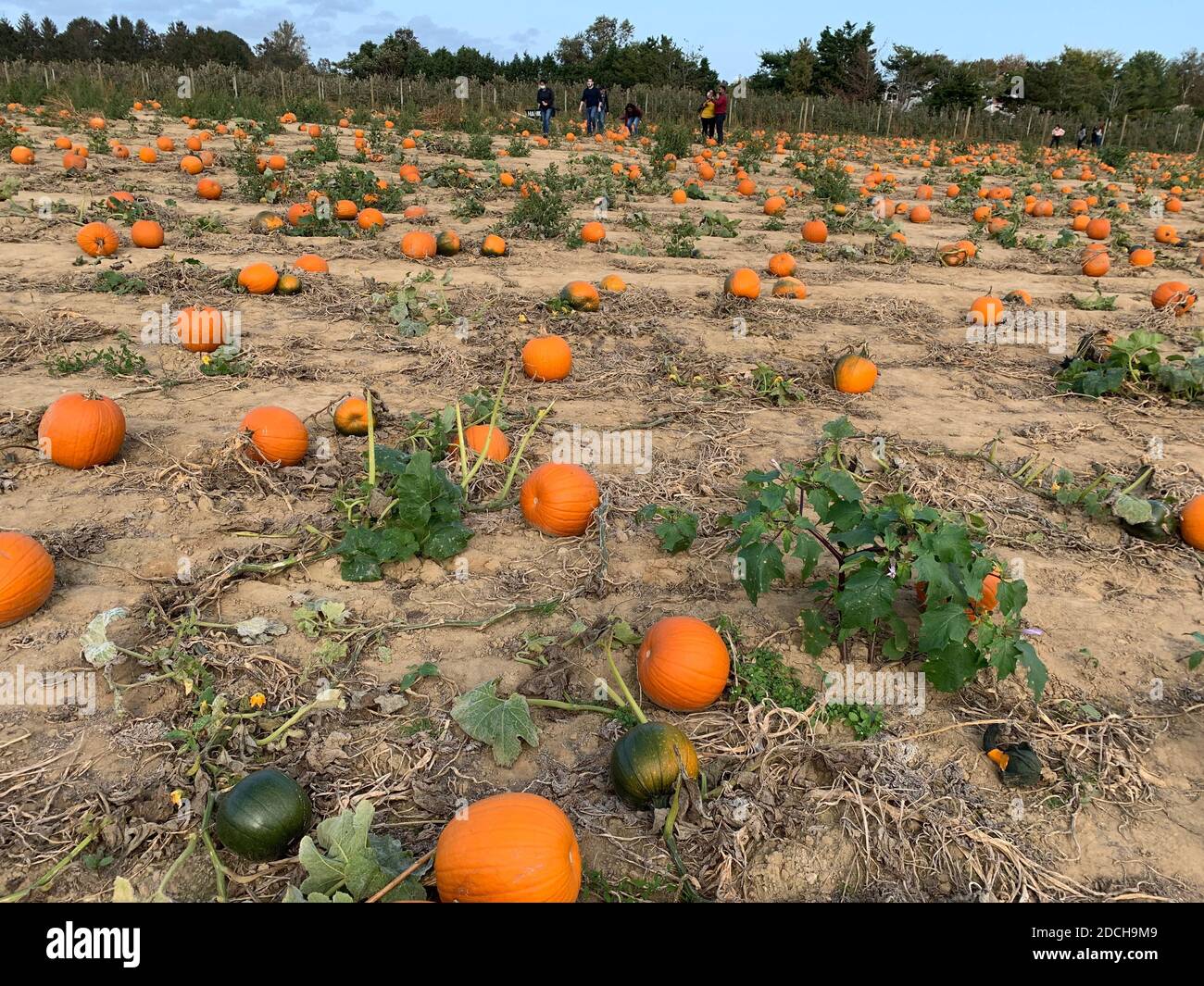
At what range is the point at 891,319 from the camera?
8586 mm

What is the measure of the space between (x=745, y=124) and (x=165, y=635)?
31.4m

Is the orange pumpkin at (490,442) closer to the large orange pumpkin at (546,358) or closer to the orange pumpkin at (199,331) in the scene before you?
the large orange pumpkin at (546,358)

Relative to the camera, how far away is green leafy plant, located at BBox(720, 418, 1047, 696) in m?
2.87

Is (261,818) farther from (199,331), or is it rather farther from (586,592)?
(199,331)

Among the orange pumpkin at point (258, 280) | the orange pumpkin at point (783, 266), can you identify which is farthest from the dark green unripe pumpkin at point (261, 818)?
the orange pumpkin at point (783, 266)

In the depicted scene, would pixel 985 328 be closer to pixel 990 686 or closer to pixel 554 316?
pixel 554 316

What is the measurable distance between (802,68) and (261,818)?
47.7 meters

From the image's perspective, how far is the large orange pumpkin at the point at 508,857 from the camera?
2.24 m

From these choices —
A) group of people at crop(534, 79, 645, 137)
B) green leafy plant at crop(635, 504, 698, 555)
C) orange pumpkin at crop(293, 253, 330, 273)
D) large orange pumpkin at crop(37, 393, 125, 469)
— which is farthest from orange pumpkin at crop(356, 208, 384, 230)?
group of people at crop(534, 79, 645, 137)

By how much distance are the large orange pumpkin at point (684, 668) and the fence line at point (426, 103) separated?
22.9 metres

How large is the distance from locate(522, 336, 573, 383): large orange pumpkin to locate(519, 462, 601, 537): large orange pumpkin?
2183 millimetres

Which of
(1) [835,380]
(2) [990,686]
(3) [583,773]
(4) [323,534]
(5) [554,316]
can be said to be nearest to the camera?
(3) [583,773]
